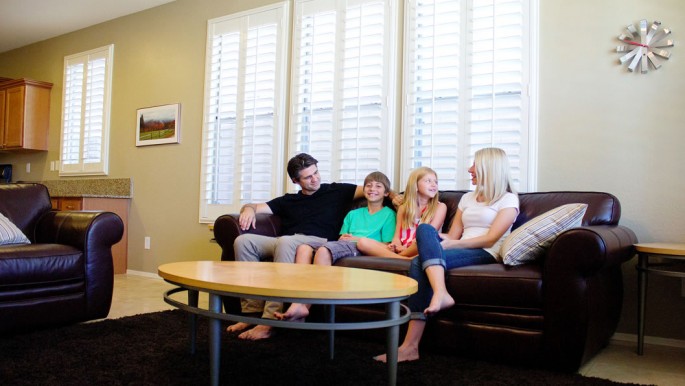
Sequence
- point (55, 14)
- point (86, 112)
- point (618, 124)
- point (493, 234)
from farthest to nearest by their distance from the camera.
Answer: point (86, 112) < point (55, 14) < point (618, 124) < point (493, 234)

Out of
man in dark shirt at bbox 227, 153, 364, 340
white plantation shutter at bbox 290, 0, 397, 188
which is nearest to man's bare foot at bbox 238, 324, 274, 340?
man in dark shirt at bbox 227, 153, 364, 340

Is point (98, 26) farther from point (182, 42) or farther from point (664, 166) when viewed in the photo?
point (664, 166)

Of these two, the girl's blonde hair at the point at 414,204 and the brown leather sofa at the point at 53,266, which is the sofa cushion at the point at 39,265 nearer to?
the brown leather sofa at the point at 53,266

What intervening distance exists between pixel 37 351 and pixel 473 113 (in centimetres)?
269

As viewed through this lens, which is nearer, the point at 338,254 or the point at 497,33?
the point at 338,254

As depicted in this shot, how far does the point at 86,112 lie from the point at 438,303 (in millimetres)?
4862

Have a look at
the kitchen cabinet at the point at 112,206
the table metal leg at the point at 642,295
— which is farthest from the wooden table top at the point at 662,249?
the kitchen cabinet at the point at 112,206

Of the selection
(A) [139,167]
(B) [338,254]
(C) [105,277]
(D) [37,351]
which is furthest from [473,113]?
(A) [139,167]

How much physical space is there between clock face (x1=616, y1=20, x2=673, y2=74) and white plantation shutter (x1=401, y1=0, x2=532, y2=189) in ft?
1.73

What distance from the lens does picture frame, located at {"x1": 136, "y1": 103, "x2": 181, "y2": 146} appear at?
4750 mm

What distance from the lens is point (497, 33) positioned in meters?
3.17

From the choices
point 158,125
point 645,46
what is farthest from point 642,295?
point 158,125

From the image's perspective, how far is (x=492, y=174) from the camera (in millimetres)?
2645

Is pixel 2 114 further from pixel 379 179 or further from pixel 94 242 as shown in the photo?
pixel 379 179
